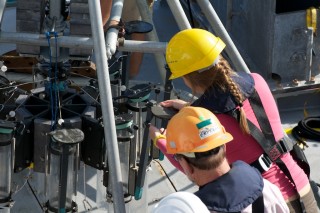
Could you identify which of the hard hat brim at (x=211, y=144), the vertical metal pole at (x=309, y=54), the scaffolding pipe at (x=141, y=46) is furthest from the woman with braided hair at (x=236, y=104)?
the vertical metal pole at (x=309, y=54)

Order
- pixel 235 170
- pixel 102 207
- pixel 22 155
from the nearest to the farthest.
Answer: pixel 235 170 < pixel 22 155 < pixel 102 207

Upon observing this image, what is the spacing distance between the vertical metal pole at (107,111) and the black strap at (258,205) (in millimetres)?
947

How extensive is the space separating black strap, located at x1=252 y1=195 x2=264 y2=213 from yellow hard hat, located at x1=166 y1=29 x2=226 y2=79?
0.80 meters

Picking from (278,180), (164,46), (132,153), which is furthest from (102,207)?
(278,180)

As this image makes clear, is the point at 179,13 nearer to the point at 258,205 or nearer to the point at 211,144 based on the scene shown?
the point at 211,144

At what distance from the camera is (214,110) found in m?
3.58

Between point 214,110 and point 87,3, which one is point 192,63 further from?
point 87,3

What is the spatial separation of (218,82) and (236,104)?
13 cm

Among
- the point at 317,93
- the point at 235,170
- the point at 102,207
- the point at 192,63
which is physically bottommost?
the point at 102,207

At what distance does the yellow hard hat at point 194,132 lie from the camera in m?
3.17

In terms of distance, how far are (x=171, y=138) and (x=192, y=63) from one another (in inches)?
21.3

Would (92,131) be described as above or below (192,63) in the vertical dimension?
below

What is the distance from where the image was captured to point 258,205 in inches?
122

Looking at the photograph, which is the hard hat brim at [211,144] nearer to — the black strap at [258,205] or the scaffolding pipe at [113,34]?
the black strap at [258,205]
